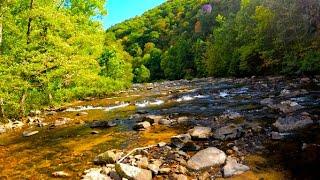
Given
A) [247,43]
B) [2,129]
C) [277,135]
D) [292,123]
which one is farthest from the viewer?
[247,43]

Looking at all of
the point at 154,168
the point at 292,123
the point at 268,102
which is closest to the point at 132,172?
the point at 154,168

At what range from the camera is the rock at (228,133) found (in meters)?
13.6

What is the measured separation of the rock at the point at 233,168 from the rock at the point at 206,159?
356 mm

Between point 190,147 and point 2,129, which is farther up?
point 2,129

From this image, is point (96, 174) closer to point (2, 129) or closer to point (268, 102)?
point (2, 129)

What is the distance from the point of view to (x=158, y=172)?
1078cm

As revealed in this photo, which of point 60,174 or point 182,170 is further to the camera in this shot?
point 60,174

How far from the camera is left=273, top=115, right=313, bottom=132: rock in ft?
45.8

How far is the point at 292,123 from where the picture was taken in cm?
1423

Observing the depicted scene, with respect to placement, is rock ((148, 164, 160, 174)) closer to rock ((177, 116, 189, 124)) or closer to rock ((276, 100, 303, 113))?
rock ((177, 116, 189, 124))

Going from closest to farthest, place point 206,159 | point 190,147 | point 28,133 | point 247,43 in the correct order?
point 206,159, point 190,147, point 28,133, point 247,43

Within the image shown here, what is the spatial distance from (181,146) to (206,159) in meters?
1.96

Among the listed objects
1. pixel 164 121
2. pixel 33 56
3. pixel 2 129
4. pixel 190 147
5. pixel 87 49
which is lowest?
pixel 190 147

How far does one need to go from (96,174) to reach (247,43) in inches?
1928
